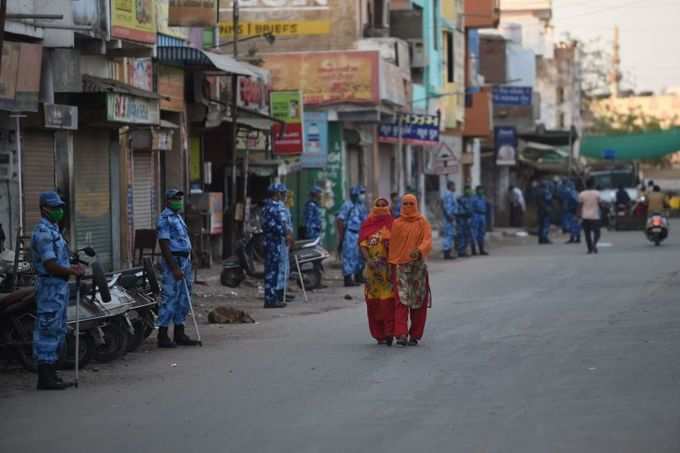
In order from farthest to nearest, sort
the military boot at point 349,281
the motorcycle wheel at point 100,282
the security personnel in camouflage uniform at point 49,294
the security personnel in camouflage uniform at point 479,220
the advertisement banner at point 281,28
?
the advertisement banner at point 281,28, the security personnel in camouflage uniform at point 479,220, the military boot at point 349,281, the motorcycle wheel at point 100,282, the security personnel in camouflage uniform at point 49,294

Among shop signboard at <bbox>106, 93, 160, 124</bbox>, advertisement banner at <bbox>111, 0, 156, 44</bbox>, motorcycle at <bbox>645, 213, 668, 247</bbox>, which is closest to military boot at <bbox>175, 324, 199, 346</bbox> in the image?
shop signboard at <bbox>106, 93, 160, 124</bbox>

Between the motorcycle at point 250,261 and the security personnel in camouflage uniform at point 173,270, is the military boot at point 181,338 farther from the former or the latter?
the motorcycle at point 250,261

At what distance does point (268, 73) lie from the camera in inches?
1309

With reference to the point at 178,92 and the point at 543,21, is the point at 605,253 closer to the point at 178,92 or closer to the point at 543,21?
the point at 178,92

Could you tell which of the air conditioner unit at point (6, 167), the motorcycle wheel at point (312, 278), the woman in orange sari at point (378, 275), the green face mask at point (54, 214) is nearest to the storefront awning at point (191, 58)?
the motorcycle wheel at point (312, 278)

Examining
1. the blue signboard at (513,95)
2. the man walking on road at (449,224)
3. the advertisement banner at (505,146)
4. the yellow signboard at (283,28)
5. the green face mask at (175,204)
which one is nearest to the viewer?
the green face mask at (175,204)

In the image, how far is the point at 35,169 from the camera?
22016 millimetres

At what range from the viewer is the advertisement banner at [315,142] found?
115 ft

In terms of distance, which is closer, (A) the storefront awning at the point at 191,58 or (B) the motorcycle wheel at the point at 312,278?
(B) the motorcycle wheel at the point at 312,278

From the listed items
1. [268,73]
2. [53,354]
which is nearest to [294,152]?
[268,73]

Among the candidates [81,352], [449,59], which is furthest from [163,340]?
[449,59]

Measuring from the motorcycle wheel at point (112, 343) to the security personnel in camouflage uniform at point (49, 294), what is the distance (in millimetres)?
1846

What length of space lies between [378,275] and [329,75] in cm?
2242

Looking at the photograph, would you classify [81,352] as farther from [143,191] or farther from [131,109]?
[143,191]
